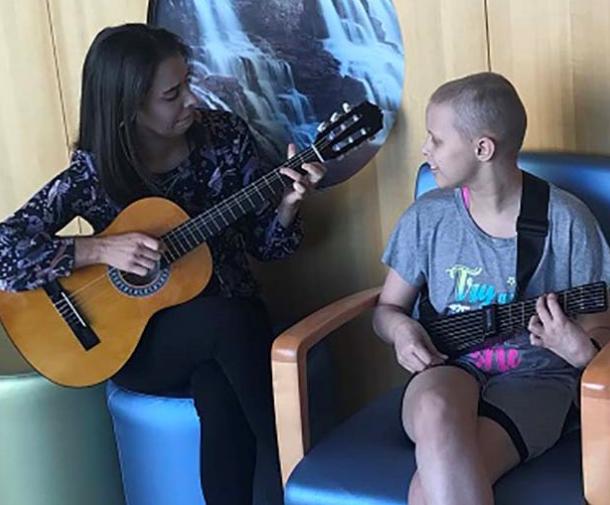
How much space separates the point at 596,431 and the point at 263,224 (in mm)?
887

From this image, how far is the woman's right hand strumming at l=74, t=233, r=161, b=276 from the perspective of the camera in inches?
81.4

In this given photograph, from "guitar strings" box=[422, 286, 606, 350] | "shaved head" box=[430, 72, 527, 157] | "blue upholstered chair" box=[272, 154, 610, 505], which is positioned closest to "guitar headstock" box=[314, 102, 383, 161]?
"blue upholstered chair" box=[272, 154, 610, 505]

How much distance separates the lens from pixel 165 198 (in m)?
2.15

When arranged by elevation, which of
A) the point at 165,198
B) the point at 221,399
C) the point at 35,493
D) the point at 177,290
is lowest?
the point at 35,493

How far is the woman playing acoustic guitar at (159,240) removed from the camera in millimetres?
2027

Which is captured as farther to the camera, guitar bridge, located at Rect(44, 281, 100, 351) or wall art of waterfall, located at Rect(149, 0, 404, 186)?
wall art of waterfall, located at Rect(149, 0, 404, 186)

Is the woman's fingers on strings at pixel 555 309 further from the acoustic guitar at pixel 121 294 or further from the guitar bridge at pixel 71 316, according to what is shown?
the guitar bridge at pixel 71 316

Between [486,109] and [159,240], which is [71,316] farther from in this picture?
[486,109]

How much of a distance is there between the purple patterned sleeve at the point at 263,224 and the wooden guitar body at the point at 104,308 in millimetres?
151

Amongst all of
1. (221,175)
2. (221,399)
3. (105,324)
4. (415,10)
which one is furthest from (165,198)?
(415,10)

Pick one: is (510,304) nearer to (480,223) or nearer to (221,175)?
(480,223)

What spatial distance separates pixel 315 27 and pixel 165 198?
455 millimetres

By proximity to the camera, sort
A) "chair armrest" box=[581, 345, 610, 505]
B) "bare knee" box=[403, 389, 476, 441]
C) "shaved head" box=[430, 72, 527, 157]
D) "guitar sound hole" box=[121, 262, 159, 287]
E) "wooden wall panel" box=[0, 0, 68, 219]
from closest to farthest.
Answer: "chair armrest" box=[581, 345, 610, 505] < "bare knee" box=[403, 389, 476, 441] < "shaved head" box=[430, 72, 527, 157] < "guitar sound hole" box=[121, 262, 159, 287] < "wooden wall panel" box=[0, 0, 68, 219]

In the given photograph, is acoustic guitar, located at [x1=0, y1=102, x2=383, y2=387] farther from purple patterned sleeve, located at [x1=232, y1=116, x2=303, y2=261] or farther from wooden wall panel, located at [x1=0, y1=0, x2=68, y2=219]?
wooden wall panel, located at [x1=0, y1=0, x2=68, y2=219]
